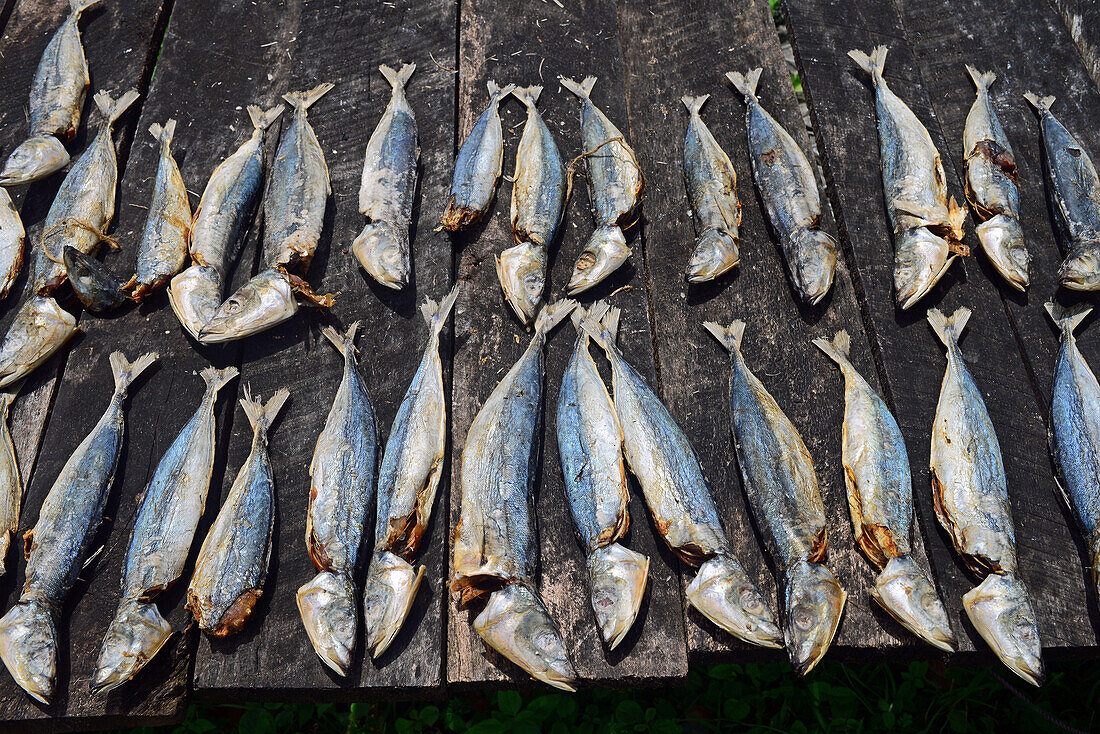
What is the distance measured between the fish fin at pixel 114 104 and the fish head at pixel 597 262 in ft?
7.57

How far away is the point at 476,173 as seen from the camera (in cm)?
293

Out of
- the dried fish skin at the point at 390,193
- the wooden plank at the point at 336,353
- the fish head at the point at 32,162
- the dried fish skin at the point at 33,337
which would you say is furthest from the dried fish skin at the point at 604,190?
the fish head at the point at 32,162

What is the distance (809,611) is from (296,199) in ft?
7.89

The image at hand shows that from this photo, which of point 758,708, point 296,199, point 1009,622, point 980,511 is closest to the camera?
point 1009,622

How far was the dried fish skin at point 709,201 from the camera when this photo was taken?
271cm

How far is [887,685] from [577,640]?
1.87 m

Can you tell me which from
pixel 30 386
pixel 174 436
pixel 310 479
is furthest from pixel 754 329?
pixel 30 386

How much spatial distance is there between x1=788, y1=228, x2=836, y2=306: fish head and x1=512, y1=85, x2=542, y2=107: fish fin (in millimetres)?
1276

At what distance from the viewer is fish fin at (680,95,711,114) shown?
3143 millimetres

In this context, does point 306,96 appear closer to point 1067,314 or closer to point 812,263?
point 812,263

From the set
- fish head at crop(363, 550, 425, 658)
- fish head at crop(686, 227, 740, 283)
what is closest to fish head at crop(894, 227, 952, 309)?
fish head at crop(686, 227, 740, 283)

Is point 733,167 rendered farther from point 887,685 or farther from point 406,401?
point 887,685

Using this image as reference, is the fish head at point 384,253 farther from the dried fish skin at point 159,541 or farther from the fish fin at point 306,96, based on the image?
the fish fin at point 306,96

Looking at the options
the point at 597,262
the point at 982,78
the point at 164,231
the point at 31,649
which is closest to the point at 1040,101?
the point at 982,78
